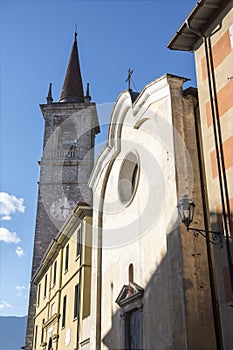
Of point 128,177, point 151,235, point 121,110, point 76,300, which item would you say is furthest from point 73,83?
point 151,235

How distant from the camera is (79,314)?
1529 cm

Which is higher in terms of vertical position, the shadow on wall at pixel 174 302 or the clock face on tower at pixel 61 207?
the clock face on tower at pixel 61 207

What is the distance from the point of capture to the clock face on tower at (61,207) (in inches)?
1172

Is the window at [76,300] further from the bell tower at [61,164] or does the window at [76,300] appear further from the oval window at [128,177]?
the bell tower at [61,164]

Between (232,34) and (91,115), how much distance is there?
2626 centimetres

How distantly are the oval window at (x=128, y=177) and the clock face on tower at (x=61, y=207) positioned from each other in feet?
A: 55.4

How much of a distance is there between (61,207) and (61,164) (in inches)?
130

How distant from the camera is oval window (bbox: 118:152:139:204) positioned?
12.7 m

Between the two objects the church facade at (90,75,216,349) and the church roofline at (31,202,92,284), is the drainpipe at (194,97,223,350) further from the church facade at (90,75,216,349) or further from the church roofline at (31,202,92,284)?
the church roofline at (31,202,92,284)

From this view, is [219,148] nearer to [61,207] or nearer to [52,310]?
[52,310]

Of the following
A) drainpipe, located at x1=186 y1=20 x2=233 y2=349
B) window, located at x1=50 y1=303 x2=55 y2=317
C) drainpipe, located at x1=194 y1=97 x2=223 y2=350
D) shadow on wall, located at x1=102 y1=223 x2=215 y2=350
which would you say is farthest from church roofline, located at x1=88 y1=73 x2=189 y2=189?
window, located at x1=50 y1=303 x2=55 y2=317

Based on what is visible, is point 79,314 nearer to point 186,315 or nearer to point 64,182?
point 186,315

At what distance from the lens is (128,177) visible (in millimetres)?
13023

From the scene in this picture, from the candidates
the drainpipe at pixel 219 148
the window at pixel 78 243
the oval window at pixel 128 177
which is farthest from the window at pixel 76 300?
the drainpipe at pixel 219 148
